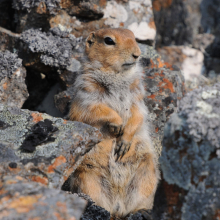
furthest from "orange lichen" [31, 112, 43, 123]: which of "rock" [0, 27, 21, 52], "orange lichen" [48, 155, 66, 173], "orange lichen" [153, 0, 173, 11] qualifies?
"orange lichen" [153, 0, 173, 11]

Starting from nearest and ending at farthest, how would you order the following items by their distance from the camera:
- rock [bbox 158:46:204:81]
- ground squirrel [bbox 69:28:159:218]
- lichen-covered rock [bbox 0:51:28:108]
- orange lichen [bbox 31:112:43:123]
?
orange lichen [bbox 31:112:43:123] → ground squirrel [bbox 69:28:159:218] → lichen-covered rock [bbox 0:51:28:108] → rock [bbox 158:46:204:81]

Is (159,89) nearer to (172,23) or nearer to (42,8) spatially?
(42,8)

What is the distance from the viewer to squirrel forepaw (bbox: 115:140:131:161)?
4816mm

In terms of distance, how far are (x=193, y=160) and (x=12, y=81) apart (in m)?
4.04

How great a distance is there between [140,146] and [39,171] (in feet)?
6.90

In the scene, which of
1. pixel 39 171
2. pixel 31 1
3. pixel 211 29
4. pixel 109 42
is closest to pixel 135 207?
pixel 39 171

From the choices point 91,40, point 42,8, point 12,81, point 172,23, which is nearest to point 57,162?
point 91,40

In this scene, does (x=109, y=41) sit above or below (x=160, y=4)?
below

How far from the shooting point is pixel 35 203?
2.62 metres

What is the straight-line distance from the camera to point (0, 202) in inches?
105

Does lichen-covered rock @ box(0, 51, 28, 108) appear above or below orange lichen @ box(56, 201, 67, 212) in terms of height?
above

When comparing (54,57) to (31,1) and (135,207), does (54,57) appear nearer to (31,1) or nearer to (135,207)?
(31,1)

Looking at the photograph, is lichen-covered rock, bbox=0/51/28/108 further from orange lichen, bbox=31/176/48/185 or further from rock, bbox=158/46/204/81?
rock, bbox=158/46/204/81

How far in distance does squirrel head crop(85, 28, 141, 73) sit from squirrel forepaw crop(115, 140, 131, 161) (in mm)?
1113
